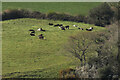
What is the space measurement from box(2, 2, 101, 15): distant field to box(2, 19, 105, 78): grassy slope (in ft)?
17.7

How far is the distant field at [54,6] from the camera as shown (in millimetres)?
55094

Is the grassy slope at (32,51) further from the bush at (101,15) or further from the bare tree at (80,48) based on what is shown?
the bush at (101,15)

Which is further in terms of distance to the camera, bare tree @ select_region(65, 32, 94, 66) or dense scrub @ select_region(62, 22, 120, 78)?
bare tree @ select_region(65, 32, 94, 66)

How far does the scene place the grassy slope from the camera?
94.8ft

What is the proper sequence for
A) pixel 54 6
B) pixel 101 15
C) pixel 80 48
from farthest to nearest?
pixel 54 6
pixel 101 15
pixel 80 48

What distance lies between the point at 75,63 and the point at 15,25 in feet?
74.4

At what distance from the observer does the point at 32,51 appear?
35.9 m

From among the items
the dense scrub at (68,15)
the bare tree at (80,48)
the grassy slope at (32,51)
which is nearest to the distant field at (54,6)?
the dense scrub at (68,15)

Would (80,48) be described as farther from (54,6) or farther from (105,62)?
(54,6)

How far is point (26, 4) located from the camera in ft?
202

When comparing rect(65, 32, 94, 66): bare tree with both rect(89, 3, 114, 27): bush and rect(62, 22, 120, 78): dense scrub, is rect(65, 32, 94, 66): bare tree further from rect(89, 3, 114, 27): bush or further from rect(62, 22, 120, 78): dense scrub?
rect(89, 3, 114, 27): bush

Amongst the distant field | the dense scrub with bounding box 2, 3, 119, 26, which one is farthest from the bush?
the distant field

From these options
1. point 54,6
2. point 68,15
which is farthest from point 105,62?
point 54,6

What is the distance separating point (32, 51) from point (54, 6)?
88.6 ft
